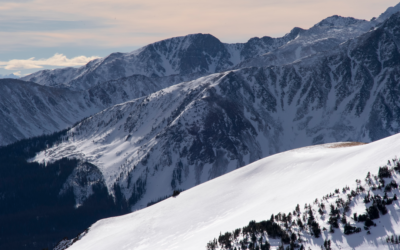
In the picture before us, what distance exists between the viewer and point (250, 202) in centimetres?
3950

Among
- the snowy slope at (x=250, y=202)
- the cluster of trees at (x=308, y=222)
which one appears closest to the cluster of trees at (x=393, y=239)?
the snowy slope at (x=250, y=202)

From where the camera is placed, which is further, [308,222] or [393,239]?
[308,222]

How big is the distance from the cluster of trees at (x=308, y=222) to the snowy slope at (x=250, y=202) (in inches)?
32.6

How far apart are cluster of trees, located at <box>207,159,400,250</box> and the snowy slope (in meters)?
0.83

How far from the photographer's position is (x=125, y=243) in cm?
4169

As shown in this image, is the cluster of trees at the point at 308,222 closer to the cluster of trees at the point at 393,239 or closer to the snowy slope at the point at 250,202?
the snowy slope at the point at 250,202

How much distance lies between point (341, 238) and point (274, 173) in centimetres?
2280

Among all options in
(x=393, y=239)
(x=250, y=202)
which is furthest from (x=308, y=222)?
(x=250, y=202)

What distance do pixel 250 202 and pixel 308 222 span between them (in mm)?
14327

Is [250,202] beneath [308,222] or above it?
above

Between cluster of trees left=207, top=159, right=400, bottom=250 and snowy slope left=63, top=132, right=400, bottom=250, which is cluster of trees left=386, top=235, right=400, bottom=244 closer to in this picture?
snowy slope left=63, top=132, right=400, bottom=250

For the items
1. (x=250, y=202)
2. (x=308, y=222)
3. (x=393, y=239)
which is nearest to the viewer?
(x=393, y=239)

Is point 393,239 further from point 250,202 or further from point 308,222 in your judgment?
point 250,202

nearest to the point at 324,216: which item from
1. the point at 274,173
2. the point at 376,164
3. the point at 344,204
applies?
the point at 344,204
